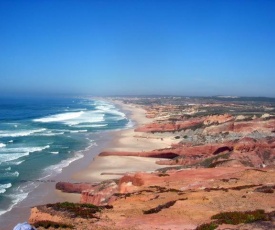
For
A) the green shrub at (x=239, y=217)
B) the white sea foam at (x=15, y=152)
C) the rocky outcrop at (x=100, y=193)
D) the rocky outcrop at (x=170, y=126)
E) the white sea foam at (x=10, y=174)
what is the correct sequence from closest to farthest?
the green shrub at (x=239, y=217) → the rocky outcrop at (x=100, y=193) → the white sea foam at (x=10, y=174) → the white sea foam at (x=15, y=152) → the rocky outcrop at (x=170, y=126)

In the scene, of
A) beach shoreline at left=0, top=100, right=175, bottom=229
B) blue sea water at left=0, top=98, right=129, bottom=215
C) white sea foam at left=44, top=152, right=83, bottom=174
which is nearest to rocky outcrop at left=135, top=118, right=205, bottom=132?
beach shoreline at left=0, top=100, right=175, bottom=229

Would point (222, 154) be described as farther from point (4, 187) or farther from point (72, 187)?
point (4, 187)

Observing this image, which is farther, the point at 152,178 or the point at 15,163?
the point at 15,163

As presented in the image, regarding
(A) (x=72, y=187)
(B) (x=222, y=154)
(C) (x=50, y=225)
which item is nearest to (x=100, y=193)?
(A) (x=72, y=187)

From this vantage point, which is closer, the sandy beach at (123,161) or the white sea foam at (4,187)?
the white sea foam at (4,187)

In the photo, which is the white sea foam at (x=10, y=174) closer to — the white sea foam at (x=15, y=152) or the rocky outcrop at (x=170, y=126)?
the white sea foam at (x=15, y=152)

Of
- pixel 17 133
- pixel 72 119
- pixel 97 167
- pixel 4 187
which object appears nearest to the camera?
pixel 4 187

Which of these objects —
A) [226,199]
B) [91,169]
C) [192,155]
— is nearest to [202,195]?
[226,199]

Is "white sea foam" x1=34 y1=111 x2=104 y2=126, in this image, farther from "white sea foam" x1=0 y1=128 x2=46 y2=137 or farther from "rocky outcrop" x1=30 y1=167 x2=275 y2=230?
"rocky outcrop" x1=30 y1=167 x2=275 y2=230

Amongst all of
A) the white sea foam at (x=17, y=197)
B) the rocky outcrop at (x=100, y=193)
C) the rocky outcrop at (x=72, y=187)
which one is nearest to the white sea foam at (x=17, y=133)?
the rocky outcrop at (x=72, y=187)

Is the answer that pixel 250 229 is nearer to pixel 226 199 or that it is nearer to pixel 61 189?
pixel 226 199

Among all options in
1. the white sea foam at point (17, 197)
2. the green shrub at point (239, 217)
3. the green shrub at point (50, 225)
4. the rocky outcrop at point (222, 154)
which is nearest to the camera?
the green shrub at point (239, 217)
